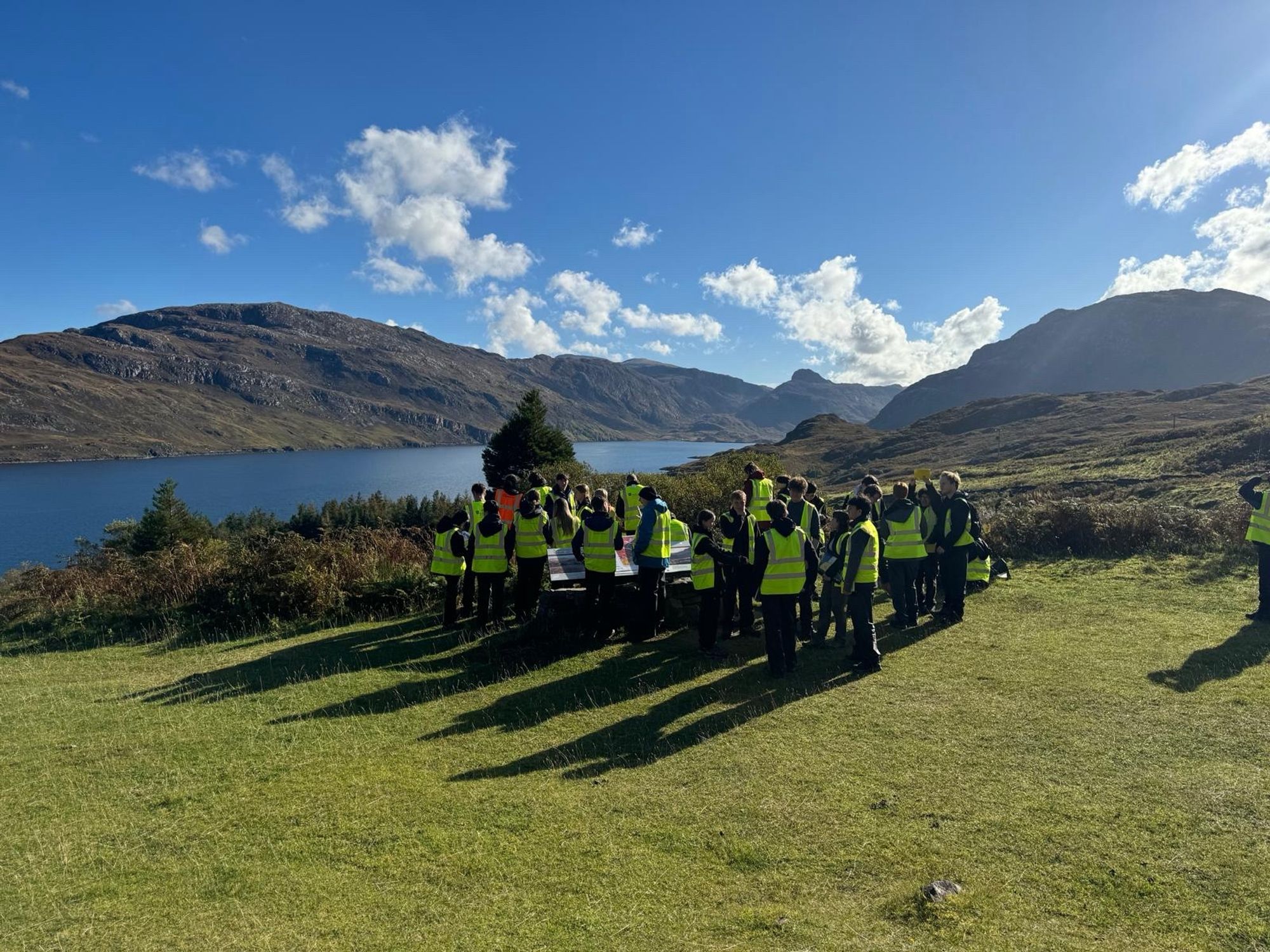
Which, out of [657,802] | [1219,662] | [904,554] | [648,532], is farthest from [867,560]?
[657,802]

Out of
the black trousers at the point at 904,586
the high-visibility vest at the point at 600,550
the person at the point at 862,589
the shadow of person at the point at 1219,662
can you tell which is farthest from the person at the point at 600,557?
the shadow of person at the point at 1219,662

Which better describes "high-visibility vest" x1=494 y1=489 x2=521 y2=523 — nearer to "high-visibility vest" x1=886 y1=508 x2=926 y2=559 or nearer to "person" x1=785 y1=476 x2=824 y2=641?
"person" x1=785 y1=476 x2=824 y2=641

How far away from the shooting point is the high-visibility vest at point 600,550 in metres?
9.67

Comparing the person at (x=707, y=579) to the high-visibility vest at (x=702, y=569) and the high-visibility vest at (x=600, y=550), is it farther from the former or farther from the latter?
the high-visibility vest at (x=600, y=550)

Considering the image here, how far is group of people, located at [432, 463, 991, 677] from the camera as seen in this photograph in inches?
331

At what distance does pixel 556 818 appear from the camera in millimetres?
5105

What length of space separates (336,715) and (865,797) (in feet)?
19.3

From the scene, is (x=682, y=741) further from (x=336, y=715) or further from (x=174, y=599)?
(x=174, y=599)

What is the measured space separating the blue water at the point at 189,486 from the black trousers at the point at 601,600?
39.5m

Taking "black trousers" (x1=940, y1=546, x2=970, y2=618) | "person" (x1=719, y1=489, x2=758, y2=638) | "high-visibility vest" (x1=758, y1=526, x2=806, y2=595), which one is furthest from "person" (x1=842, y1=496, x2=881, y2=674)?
"black trousers" (x1=940, y1=546, x2=970, y2=618)

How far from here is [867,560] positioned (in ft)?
27.8

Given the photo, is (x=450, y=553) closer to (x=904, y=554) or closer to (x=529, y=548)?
(x=529, y=548)

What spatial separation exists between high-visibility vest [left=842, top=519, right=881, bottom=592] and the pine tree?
25.0 metres

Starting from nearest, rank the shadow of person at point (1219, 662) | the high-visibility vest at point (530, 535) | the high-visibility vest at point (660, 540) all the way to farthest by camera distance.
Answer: the shadow of person at point (1219, 662)
the high-visibility vest at point (660, 540)
the high-visibility vest at point (530, 535)
